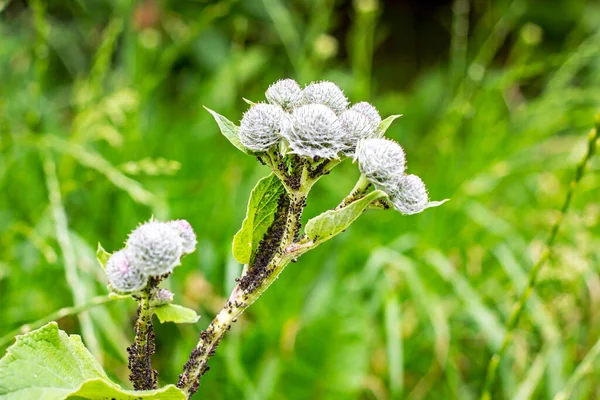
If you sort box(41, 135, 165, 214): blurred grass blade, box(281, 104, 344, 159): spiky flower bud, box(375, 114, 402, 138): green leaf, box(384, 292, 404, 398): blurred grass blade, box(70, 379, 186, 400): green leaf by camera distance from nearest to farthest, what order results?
box(70, 379, 186, 400): green leaf
box(281, 104, 344, 159): spiky flower bud
box(375, 114, 402, 138): green leaf
box(41, 135, 165, 214): blurred grass blade
box(384, 292, 404, 398): blurred grass blade

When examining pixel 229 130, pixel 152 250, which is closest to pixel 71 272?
pixel 229 130

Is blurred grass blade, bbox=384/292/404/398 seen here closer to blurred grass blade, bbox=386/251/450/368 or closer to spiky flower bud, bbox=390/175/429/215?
blurred grass blade, bbox=386/251/450/368

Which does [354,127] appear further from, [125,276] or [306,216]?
[306,216]

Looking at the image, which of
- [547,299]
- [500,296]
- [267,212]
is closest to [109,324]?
[267,212]

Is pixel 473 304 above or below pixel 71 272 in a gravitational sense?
below

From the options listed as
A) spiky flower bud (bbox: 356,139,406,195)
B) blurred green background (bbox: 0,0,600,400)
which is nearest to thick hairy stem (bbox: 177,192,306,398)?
spiky flower bud (bbox: 356,139,406,195)

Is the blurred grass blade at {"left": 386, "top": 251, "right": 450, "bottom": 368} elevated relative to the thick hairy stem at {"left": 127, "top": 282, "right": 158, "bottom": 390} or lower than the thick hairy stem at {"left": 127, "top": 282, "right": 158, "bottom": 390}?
elevated

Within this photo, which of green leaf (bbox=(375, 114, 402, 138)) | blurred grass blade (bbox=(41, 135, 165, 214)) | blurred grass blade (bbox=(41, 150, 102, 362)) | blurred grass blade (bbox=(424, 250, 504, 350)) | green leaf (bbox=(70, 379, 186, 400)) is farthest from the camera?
blurred grass blade (bbox=(424, 250, 504, 350))
